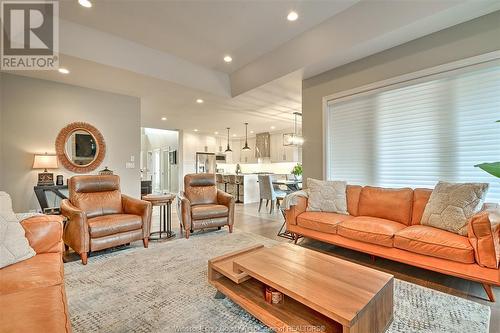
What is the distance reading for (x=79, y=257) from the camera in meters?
2.77

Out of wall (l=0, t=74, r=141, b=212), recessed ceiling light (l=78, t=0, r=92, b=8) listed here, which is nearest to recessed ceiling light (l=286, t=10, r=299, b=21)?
recessed ceiling light (l=78, t=0, r=92, b=8)

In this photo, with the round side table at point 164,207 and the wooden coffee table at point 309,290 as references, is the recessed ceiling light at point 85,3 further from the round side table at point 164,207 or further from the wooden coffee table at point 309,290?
the wooden coffee table at point 309,290

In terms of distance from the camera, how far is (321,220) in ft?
9.59

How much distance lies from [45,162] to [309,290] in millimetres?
4613

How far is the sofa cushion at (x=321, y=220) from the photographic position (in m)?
2.82

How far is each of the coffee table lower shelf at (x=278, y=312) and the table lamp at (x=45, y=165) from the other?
389 centimetres

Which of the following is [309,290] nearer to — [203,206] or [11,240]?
[11,240]

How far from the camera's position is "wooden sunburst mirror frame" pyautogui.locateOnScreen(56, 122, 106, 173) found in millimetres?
4172

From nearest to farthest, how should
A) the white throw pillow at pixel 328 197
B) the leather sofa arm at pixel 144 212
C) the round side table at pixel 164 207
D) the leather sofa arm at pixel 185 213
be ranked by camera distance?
the leather sofa arm at pixel 144 212 < the white throw pillow at pixel 328 197 < the round side table at pixel 164 207 < the leather sofa arm at pixel 185 213

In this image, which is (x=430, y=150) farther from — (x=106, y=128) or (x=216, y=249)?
(x=106, y=128)

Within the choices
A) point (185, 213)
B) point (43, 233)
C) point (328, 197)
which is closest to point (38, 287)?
point (43, 233)

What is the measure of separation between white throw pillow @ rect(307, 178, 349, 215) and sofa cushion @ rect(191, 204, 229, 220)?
1449mm

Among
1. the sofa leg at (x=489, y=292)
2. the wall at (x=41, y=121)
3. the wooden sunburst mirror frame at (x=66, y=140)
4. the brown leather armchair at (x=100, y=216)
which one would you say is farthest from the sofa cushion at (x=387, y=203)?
the wooden sunburst mirror frame at (x=66, y=140)

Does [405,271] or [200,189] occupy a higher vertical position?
[200,189]
